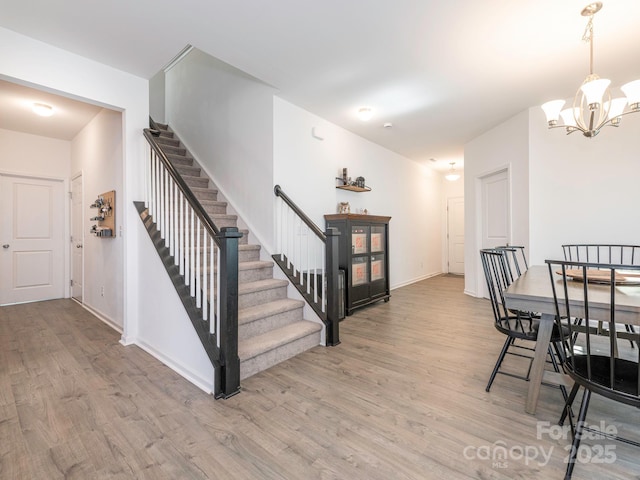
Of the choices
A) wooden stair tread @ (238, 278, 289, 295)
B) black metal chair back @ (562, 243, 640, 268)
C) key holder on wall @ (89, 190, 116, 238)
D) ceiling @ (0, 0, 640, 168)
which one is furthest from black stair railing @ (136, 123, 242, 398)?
black metal chair back @ (562, 243, 640, 268)

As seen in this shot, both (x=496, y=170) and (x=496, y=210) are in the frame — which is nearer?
(x=496, y=170)

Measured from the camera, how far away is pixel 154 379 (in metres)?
2.30

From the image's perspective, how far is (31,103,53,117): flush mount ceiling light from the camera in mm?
3592

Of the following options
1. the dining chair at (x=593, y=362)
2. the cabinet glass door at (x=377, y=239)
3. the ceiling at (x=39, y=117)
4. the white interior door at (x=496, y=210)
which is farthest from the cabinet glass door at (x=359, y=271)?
the ceiling at (x=39, y=117)

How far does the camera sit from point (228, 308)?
6.70 feet

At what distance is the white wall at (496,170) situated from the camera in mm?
4137

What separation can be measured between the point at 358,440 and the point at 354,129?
4.22m

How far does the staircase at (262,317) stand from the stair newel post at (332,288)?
13 centimetres

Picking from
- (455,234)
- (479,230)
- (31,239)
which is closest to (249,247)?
(479,230)

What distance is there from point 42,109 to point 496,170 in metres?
6.19

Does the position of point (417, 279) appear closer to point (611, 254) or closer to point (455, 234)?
point (455, 234)

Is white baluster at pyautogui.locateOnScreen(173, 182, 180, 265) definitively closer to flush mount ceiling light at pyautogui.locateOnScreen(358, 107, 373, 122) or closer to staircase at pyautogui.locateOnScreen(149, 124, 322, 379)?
staircase at pyautogui.locateOnScreen(149, 124, 322, 379)

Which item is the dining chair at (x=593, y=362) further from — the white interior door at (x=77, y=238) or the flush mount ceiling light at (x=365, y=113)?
the white interior door at (x=77, y=238)

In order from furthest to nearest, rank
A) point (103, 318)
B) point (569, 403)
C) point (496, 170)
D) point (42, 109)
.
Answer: point (496, 170)
point (103, 318)
point (42, 109)
point (569, 403)
